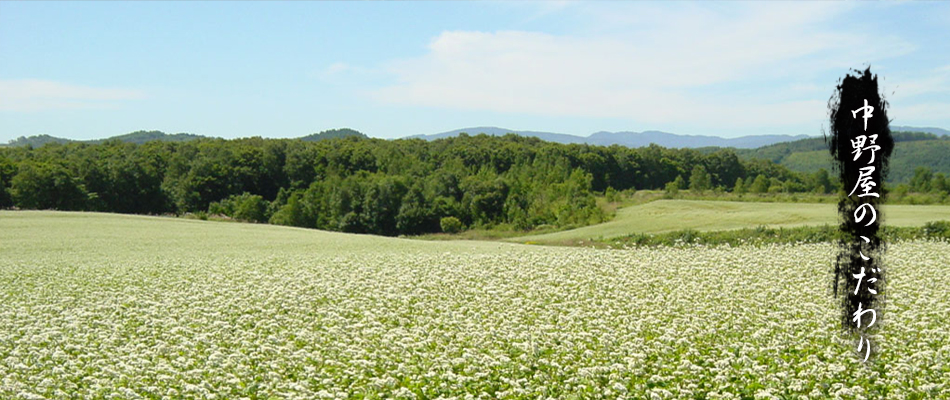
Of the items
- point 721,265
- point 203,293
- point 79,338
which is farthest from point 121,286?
point 721,265

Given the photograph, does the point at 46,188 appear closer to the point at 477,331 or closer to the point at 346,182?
the point at 346,182

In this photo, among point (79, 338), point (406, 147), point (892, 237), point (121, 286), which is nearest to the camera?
point (79, 338)

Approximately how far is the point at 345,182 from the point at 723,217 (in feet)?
197

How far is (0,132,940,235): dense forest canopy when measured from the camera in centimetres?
8269

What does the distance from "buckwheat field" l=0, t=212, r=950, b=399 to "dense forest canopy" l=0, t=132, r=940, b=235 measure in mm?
54736

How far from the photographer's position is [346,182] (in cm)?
9806

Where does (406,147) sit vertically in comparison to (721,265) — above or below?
above

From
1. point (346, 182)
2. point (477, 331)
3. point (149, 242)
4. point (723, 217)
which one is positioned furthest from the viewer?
point (346, 182)

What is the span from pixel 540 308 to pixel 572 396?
16.7 feet

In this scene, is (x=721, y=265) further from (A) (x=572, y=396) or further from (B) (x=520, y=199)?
(B) (x=520, y=199)

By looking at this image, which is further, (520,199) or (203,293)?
(520,199)

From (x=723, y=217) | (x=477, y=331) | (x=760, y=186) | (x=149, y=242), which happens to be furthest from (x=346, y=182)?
(x=477, y=331)

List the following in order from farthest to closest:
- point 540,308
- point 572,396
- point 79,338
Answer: point 540,308, point 79,338, point 572,396

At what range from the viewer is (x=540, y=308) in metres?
13.9
